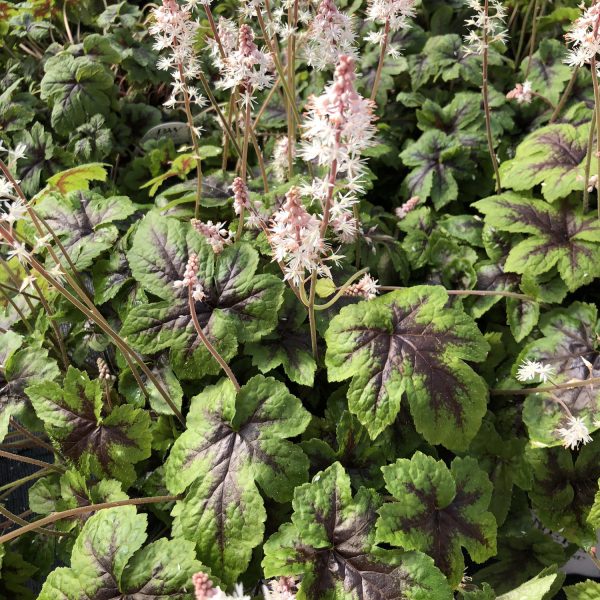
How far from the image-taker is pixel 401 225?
6.68ft

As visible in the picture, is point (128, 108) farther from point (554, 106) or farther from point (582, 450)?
point (582, 450)

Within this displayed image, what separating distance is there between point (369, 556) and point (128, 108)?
2.01 meters

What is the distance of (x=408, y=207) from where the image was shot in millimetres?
2021

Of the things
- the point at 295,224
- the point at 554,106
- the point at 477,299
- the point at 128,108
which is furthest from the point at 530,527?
the point at 128,108

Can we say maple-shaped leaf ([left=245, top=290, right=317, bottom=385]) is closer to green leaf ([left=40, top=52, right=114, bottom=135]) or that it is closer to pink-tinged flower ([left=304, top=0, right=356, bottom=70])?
pink-tinged flower ([left=304, top=0, right=356, bottom=70])

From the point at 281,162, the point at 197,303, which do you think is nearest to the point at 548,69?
the point at 281,162

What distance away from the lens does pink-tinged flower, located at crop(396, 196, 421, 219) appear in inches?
78.8

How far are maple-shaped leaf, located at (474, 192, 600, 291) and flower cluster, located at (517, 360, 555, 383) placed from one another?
25 cm

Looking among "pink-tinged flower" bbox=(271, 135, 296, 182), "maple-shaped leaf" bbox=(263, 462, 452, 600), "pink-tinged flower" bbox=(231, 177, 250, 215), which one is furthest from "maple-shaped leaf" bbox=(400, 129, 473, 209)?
"maple-shaped leaf" bbox=(263, 462, 452, 600)

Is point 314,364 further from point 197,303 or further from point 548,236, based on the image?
point 548,236

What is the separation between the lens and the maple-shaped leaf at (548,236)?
168cm

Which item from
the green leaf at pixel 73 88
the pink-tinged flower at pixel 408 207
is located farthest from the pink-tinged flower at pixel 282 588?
the green leaf at pixel 73 88

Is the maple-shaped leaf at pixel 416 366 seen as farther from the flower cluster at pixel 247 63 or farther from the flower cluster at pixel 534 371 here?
the flower cluster at pixel 247 63

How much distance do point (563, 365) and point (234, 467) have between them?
88cm
